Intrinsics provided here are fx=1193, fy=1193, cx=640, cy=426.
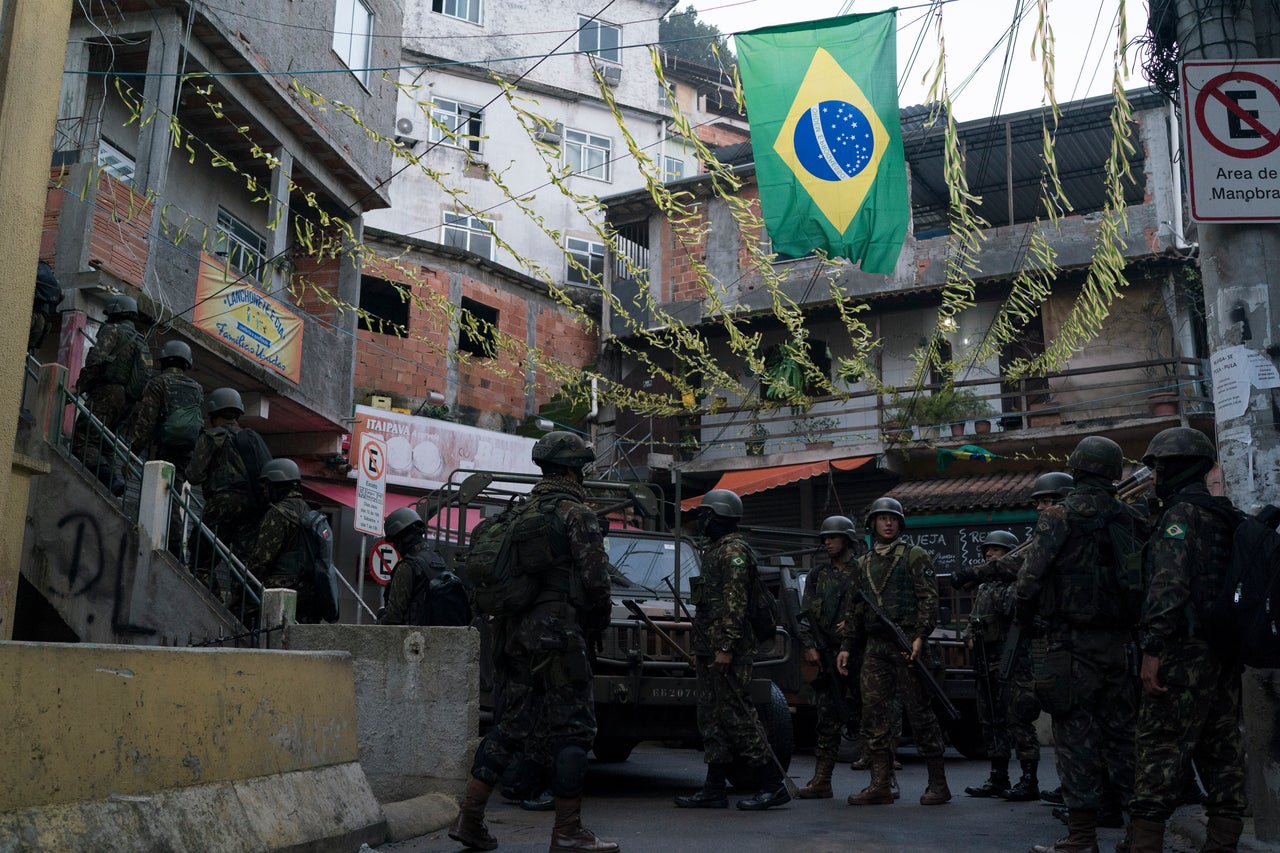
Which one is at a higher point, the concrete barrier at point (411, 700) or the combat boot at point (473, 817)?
the concrete barrier at point (411, 700)

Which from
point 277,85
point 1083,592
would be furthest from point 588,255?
point 1083,592

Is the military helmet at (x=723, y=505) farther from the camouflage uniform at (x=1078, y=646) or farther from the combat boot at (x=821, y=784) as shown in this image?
the camouflage uniform at (x=1078, y=646)

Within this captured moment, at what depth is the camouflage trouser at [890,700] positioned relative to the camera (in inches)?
290

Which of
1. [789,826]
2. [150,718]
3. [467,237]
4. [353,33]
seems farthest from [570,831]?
[467,237]

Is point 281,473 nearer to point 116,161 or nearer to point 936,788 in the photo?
point 936,788

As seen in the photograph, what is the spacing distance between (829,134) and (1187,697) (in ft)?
15.6

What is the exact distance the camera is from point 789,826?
249 inches

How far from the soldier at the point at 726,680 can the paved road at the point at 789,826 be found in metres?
0.20

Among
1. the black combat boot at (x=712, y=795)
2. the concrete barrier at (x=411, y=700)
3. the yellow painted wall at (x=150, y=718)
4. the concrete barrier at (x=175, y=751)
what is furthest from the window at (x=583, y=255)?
the yellow painted wall at (x=150, y=718)

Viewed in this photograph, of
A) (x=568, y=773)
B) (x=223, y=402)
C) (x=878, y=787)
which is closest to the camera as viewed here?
(x=568, y=773)

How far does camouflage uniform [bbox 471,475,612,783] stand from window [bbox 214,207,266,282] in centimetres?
1086

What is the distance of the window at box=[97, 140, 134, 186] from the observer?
1360 centimetres

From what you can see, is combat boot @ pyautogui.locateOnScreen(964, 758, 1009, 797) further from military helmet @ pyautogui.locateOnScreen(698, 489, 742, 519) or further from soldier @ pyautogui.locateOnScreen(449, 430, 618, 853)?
soldier @ pyautogui.locateOnScreen(449, 430, 618, 853)

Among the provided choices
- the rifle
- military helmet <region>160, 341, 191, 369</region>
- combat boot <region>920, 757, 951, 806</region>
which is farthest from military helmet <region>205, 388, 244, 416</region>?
combat boot <region>920, 757, 951, 806</region>
